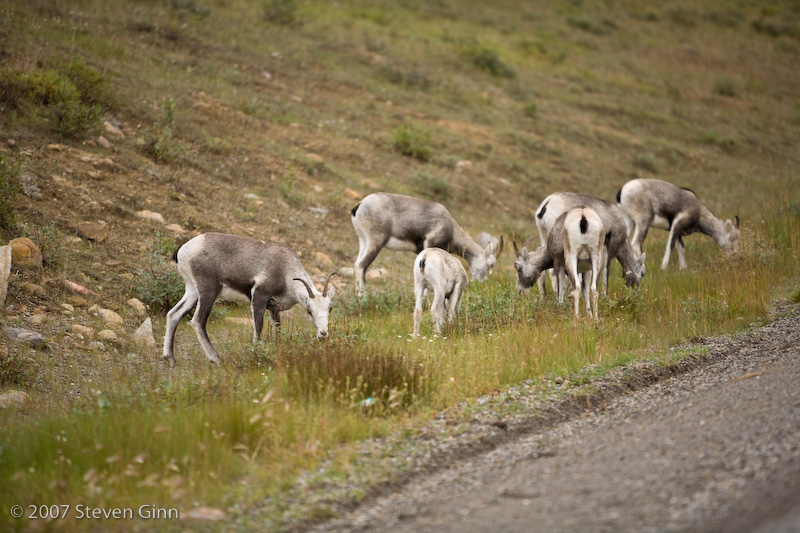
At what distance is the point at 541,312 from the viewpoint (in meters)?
11.0

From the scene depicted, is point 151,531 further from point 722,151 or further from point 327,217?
point 722,151

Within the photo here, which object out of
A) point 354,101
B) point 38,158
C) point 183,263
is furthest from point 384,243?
point 354,101

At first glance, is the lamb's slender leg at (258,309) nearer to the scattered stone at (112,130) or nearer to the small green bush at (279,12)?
the scattered stone at (112,130)

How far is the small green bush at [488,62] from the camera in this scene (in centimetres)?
3166

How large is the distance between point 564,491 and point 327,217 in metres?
12.7

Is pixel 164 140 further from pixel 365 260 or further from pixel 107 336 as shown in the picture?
pixel 107 336

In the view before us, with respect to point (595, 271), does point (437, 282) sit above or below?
below

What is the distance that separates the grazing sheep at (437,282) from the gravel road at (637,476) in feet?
12.1

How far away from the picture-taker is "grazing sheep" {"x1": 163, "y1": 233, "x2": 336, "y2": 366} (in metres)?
10.4

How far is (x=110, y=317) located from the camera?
11141 millimetres

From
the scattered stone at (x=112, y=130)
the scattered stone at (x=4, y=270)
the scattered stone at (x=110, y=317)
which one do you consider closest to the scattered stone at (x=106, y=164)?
the scattered stone at (x=112, y=130)

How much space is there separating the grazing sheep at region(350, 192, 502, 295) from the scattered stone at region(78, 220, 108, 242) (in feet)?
14.5

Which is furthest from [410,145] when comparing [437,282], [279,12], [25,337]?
[25,337]

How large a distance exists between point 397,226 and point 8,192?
262 inches
